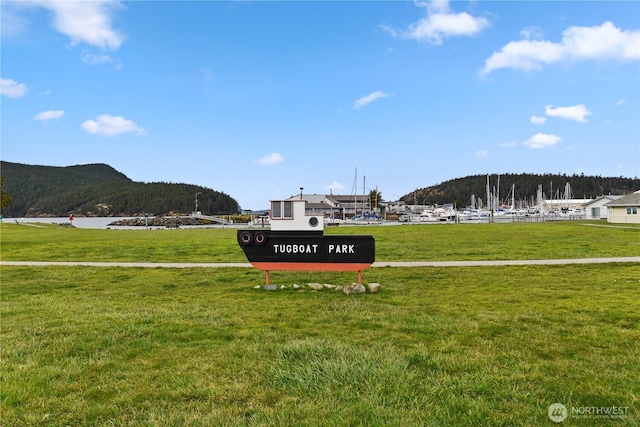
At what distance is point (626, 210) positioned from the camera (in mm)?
45094

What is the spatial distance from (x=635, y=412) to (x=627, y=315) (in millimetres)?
4294

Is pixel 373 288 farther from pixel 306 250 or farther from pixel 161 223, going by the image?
pixel 161 223

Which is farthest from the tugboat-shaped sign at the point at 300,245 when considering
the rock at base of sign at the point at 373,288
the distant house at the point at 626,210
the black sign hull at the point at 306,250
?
the distant house at the point at 626,210

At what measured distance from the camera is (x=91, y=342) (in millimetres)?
5668

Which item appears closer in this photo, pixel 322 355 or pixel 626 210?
pixel 322 355

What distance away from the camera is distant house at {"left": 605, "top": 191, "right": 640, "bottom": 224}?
145 feet

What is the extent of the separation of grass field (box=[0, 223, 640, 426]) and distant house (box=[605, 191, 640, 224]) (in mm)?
43619

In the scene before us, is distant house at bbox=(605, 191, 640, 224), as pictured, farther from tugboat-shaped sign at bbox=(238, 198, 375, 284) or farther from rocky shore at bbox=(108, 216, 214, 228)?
rocky shore at bbox=(108, 216, 214, 228)

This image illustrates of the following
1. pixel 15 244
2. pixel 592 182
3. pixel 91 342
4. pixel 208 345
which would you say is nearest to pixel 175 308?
pixel 91 342

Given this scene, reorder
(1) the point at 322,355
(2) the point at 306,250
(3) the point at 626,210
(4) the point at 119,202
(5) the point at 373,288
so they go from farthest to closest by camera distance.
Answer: (4) the point at 119,202
(3) the point at 626,210
(2) the point at 306,250
(5) the point at 373,288
(1) the point at 322,355

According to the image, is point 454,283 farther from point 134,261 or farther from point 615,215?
point 615,215

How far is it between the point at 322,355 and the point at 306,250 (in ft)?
18.2

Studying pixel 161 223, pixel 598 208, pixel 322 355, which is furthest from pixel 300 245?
pixel 161 223

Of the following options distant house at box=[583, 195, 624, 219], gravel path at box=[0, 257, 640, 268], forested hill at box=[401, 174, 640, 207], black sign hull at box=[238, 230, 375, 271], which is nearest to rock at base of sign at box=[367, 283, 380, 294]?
black sign hull at box=[238, 230, 375, 271]
